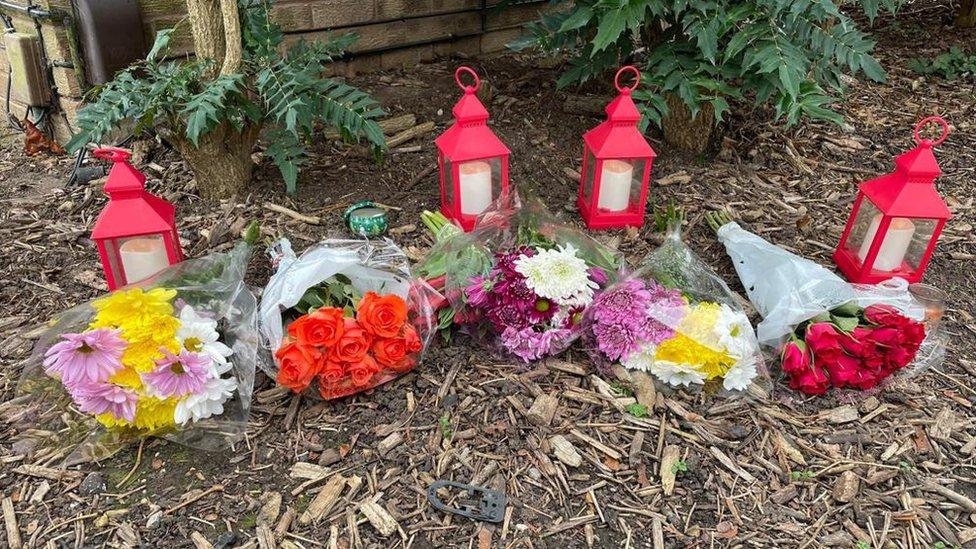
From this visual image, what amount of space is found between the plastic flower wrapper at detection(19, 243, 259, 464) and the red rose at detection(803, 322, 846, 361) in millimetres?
1460

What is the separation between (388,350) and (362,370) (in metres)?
0.08

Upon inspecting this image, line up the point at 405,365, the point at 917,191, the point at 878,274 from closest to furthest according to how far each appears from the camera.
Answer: the point at 405,365 → the point at 917,191 → the point at 878,274

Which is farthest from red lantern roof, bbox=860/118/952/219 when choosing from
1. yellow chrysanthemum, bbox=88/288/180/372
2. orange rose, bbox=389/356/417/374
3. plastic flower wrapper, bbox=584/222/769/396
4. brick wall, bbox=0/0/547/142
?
brick wall, bbox=0/0/547/142

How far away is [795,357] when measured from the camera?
1854mm

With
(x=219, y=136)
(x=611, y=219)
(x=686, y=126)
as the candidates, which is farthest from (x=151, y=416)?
(x=686, y=126)

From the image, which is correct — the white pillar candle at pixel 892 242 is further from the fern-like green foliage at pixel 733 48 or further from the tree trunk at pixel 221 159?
the tree trunk at pixel 221 159

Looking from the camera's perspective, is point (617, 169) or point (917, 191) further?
point (617, 169)

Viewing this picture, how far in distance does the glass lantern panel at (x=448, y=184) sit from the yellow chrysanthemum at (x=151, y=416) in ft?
3.77

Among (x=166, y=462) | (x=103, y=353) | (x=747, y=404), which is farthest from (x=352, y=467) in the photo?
(x=747, y=404)

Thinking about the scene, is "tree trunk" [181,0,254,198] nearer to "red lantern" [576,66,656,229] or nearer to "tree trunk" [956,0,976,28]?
"red lantern" [576,66,656,229]

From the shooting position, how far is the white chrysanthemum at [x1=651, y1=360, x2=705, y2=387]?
1.87m

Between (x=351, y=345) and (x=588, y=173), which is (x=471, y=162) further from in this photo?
(x=351, y=345)

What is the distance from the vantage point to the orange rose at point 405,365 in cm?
187

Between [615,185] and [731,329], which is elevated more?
[615,185]
